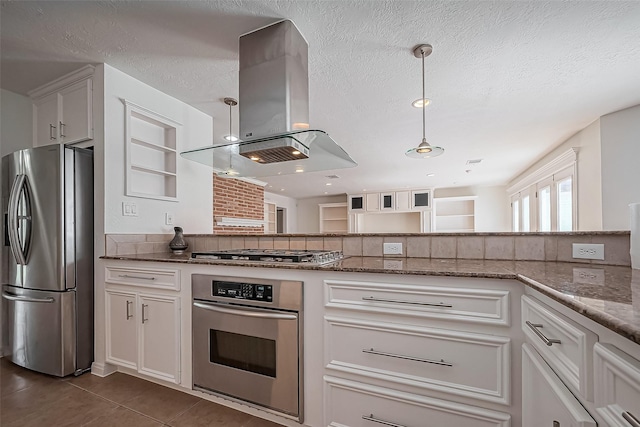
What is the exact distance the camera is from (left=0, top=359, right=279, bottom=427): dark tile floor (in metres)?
A: 1.58

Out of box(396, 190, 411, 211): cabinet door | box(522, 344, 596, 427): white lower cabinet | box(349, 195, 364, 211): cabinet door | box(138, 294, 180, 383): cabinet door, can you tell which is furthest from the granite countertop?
box(349, 195, 364, 211): cabinet door

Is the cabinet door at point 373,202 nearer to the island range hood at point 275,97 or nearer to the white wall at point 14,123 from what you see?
the island range hood at point 275,97

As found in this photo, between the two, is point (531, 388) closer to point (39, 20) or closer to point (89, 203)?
point (89, 203)

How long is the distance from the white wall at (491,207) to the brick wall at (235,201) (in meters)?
5.67

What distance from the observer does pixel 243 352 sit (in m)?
1.60

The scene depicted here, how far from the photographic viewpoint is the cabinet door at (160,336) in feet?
5.91

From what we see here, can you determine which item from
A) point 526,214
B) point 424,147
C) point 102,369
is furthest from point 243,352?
point 526,214

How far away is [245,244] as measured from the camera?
2338 millimetres

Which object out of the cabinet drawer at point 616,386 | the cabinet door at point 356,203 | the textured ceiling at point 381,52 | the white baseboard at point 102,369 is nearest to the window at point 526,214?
the textured ceiling at point 381,52

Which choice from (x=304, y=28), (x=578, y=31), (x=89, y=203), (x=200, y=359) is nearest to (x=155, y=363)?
(x=200, y=359)

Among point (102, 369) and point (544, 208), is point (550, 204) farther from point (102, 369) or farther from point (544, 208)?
point (102, 369)

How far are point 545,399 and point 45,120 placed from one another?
3816 millimetres

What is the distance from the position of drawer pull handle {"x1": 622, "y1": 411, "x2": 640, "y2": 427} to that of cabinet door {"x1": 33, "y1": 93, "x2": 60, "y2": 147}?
3.51 meters

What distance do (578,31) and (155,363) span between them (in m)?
3.44
